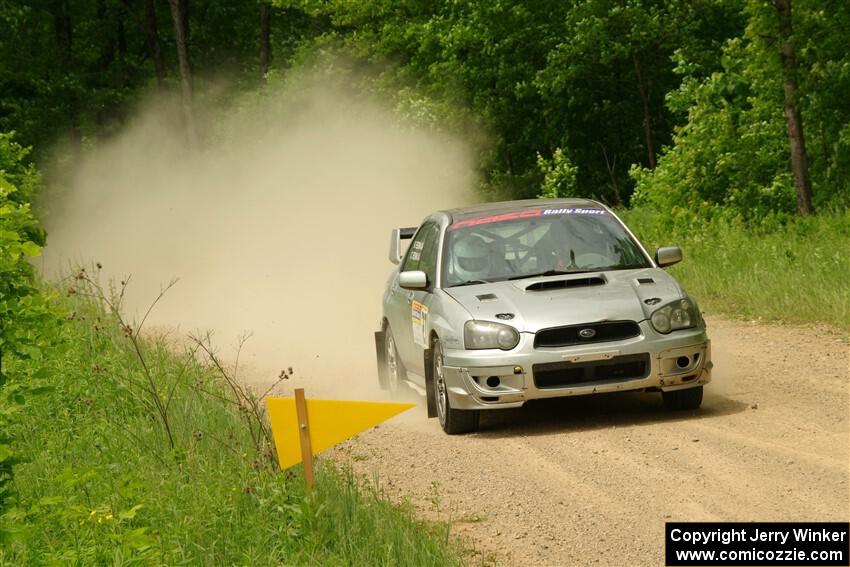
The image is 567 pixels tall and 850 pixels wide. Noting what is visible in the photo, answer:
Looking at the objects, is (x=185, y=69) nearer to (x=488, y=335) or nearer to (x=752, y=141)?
(x=752, y=141)

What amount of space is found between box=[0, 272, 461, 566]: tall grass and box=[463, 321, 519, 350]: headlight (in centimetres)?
166

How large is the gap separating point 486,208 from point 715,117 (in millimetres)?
13388

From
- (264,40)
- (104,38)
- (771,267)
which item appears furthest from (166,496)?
(104,38)

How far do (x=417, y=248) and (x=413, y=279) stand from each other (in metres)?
1.64

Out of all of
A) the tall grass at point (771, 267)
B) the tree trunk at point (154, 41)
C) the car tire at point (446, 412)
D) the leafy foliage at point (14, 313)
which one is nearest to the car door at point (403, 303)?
the car tire at point (446, 412)

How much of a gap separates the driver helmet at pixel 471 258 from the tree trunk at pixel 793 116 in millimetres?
11444

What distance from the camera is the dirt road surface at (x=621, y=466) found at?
7.68 m

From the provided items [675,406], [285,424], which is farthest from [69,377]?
[285,424]

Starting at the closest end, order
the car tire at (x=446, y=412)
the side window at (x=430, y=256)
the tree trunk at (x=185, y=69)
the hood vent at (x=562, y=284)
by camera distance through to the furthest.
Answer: the car tire at (x=446, y=412), the hood vent at (x=562, y=284), the side window at (x=430, y=256), the tree trunk at (x=185, y=69)

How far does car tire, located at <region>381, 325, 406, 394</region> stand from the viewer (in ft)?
42.8

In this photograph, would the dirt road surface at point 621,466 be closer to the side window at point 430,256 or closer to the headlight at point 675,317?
the headlight at point 675,317

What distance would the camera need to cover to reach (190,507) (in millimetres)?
8078

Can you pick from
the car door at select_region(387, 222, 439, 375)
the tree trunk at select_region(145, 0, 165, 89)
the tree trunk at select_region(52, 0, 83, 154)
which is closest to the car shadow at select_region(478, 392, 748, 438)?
the car door at select_region(387, 222, 439, 375)

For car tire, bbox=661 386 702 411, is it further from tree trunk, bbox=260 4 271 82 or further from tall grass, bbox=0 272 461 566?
tree trunk, bbox=260 4 271 82
